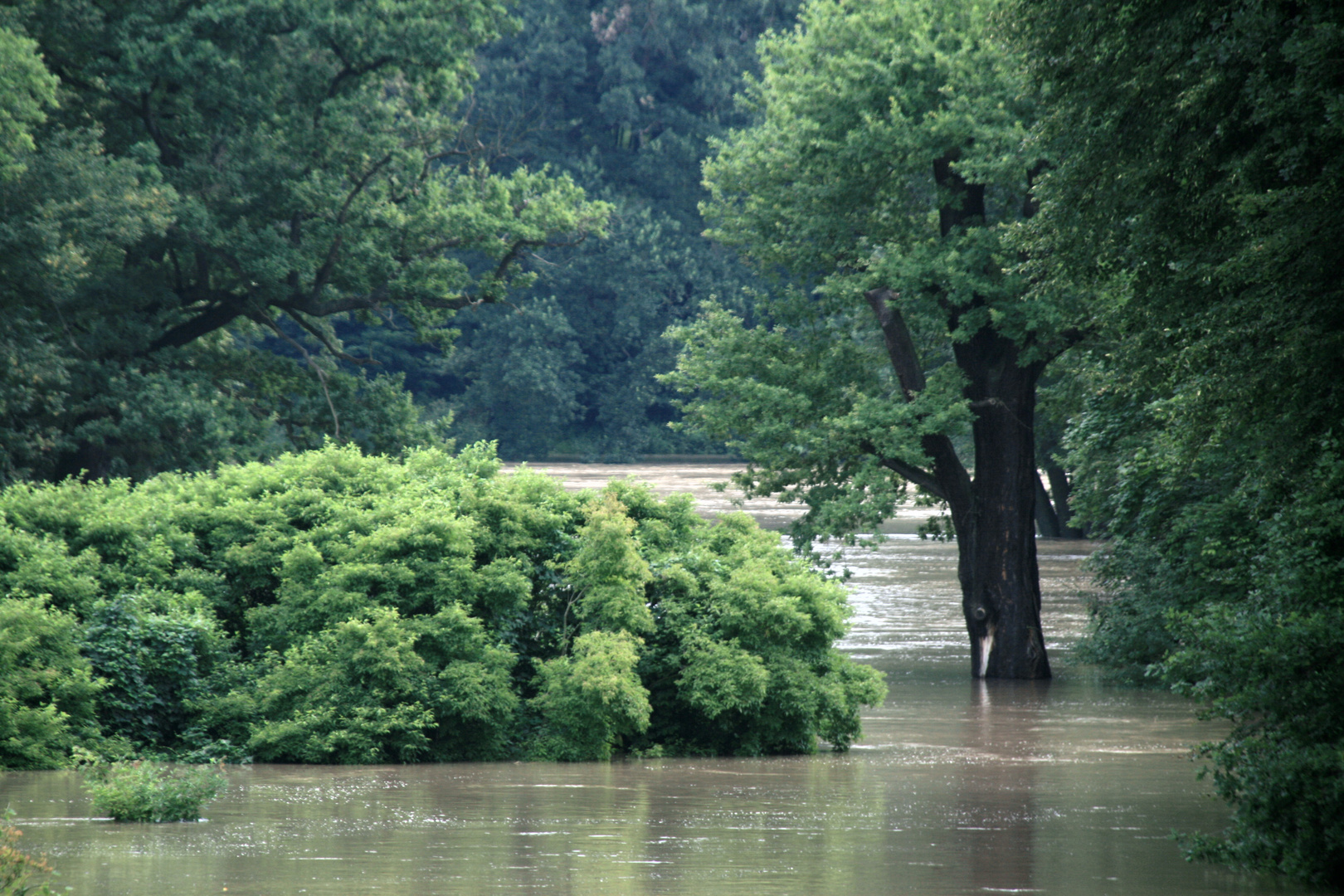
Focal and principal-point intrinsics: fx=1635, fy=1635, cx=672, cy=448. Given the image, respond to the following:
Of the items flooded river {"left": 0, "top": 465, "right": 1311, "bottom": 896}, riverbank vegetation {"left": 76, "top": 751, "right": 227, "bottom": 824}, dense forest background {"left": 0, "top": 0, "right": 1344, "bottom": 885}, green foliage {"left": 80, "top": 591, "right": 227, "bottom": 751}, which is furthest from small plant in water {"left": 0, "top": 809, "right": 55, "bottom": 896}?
green foliage {"left": 80, "top": 591, "right": 227, "bottom": 751}

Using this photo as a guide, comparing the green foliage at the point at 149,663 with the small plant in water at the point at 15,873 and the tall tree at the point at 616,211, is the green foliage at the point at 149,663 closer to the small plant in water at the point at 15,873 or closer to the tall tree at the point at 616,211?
the small plant in water at the point at 15,873

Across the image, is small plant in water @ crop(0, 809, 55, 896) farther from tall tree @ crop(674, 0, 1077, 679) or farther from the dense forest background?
tall tree @ crop(674, 0, 1077, 679)

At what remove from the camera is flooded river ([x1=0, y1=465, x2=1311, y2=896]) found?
30.1 feet

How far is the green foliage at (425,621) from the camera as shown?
13719 millimetres

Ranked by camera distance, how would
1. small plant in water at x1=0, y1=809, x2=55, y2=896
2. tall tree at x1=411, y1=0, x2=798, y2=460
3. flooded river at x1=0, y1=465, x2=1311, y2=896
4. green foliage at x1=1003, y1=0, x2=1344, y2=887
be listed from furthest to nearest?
tall tree at x1=411, y1=0, x2=798, y2=460 < green foliage at x1=1003, y1=0, x2=1344, y2=887 < flooded river at x1=0, y1=465, x2=1311, y2=896 < small plant in water at x1=0, y1=809, x2=55, y2=896

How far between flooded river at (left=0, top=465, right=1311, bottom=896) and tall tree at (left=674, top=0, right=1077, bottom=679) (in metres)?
5.47

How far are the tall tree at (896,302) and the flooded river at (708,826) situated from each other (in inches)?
215

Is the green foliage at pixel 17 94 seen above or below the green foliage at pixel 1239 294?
above

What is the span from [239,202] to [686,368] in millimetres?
10977

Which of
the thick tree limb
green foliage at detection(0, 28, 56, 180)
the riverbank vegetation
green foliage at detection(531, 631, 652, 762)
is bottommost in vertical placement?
the riverbank vegetation

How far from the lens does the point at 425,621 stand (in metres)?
13.9

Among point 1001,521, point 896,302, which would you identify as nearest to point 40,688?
point 896,302

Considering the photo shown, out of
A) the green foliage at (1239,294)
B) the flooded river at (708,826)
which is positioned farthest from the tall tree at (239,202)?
the green foliage at (1239,294)

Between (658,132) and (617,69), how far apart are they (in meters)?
6.04
